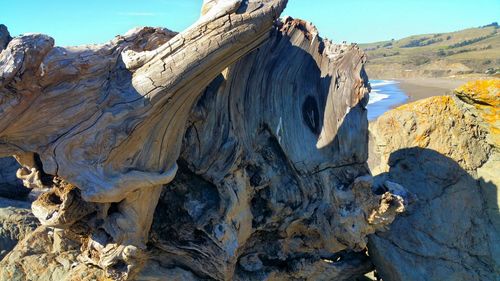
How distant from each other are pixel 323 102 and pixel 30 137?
2.92 meters

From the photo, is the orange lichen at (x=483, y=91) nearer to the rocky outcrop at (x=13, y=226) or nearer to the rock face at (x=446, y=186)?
the rock face at (x=446, y=186)

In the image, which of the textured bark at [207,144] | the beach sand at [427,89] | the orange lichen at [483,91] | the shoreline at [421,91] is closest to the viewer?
the textured bark at [207,144]

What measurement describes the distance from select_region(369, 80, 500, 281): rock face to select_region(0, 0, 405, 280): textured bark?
0.60 meters

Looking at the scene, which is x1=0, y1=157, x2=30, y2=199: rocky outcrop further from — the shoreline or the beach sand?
the beach sand

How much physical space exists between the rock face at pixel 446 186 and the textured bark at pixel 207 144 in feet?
1.97

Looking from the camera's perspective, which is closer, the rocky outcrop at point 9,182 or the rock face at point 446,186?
the rock face at point 446,186

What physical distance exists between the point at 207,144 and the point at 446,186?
3.18 m

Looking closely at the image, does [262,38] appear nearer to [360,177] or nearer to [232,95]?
[232,95]

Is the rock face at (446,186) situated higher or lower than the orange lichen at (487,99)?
lower

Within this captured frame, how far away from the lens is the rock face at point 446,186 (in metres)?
5.44

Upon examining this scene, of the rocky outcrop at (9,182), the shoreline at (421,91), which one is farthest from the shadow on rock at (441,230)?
the shoreline at (421,91)

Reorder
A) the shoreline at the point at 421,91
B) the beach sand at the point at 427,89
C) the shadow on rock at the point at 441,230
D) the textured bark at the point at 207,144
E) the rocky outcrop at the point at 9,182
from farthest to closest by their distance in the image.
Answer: the beach sand at the point at 427,89
the shoreline at the point at 421,91
the rocky outcrop at the point at 9,182
the shadow on rock at the point at 441,230
the textured bark at the point at 207,144

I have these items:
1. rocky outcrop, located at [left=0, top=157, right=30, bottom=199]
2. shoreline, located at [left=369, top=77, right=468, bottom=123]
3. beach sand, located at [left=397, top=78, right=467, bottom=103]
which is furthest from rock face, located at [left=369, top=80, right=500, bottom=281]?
beach sand, located at [left=397, top=78, right=467, bottom=103]

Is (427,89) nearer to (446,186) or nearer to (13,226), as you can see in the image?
(446,186)
